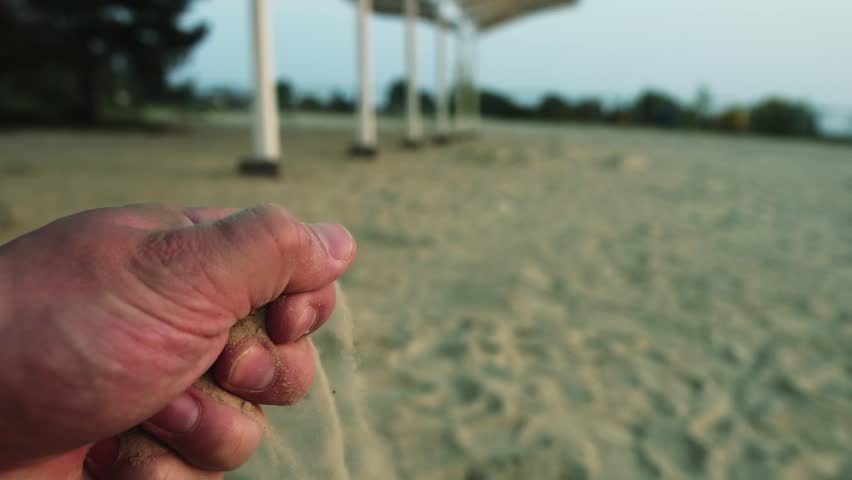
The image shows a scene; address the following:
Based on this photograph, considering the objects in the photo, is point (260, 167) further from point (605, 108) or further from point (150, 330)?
point (605, 108)

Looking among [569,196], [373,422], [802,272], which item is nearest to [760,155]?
[569,196]

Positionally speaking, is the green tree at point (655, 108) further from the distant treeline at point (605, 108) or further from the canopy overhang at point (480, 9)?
the canopy overhang at point (480, 9)

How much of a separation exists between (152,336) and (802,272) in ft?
14.1

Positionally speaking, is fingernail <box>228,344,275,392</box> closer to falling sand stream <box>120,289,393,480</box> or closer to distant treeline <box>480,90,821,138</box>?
falling sand stream <box>120,289,393,480</box>

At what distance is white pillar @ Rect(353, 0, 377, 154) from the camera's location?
974cm

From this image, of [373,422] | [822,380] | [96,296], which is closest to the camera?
[96,296]

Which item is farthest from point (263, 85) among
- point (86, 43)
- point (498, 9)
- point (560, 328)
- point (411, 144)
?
point (86, 43)

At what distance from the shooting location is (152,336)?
2.59 feet

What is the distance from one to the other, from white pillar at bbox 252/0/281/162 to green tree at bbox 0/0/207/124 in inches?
456

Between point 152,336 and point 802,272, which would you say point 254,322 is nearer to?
point 152,336

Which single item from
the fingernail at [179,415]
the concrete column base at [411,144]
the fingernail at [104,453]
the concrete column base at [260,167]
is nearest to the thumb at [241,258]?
the fingernail at [179,415]

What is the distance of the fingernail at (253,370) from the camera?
0.94m

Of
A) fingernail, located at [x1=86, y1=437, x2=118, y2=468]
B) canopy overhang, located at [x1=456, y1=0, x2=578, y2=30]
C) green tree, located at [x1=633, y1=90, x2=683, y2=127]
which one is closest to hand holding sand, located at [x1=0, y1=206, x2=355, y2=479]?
fingernail, located at [x1=86, y1=437, x2=118, y2=468]

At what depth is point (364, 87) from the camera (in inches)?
393
